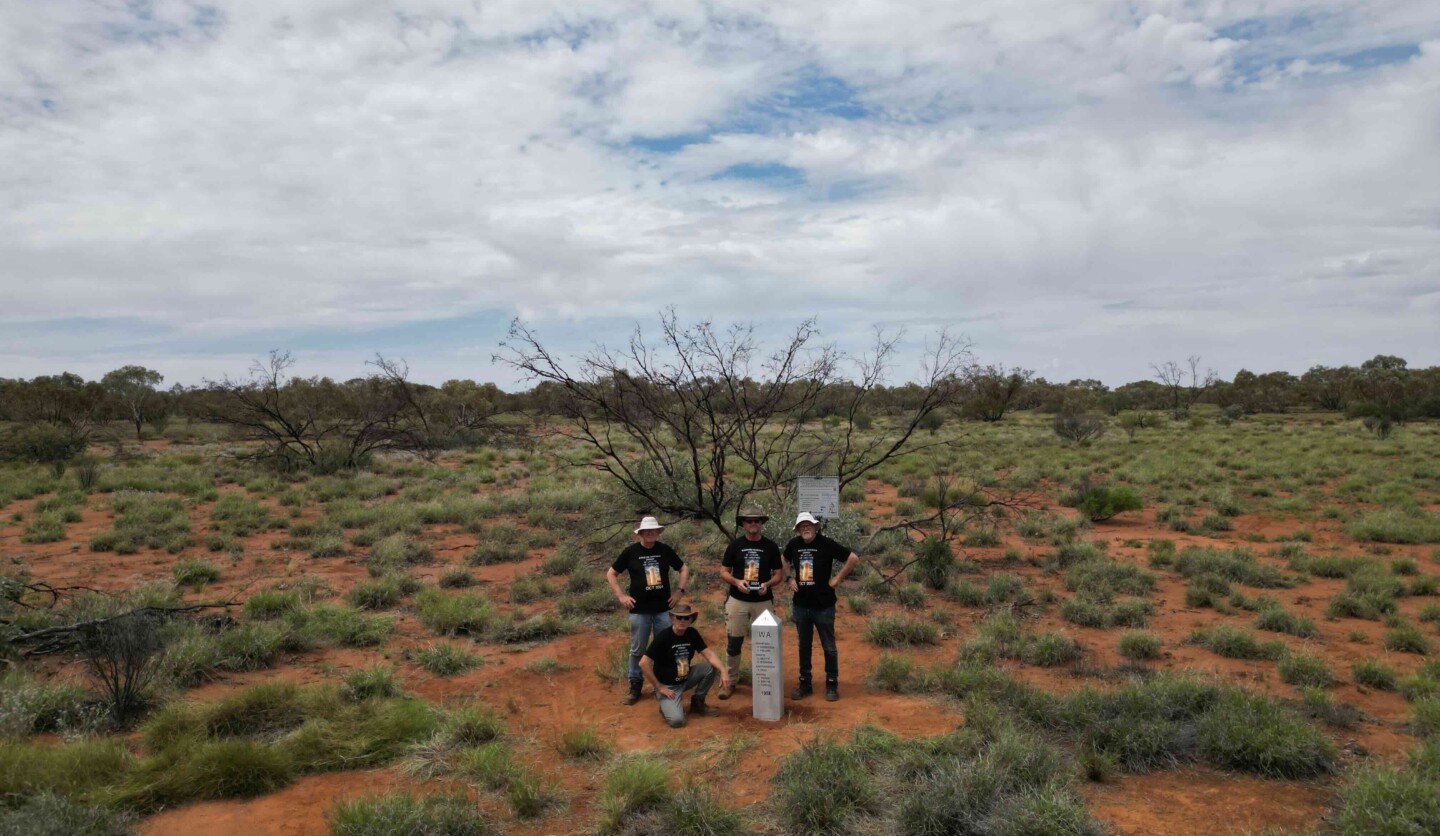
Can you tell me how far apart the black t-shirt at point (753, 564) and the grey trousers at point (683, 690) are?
0.74 meters

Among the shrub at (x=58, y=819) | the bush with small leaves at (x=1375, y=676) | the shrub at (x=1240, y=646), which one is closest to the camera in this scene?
the shrub at (x=58, y=819)

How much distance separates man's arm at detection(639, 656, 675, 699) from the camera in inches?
292

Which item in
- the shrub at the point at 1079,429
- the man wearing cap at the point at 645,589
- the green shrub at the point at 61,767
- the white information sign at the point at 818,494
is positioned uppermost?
the shrub at the point at 1079,429

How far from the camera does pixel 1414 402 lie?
43844 mm

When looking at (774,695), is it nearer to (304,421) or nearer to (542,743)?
(542,743)

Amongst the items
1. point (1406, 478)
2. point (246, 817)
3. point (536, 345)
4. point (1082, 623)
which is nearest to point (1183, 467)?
point (1406, 478)

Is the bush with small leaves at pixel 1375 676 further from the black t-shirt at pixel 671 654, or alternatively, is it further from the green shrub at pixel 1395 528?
the green shrub at pixel 1395 528

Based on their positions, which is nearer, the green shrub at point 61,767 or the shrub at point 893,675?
the green shrub at point 61,767

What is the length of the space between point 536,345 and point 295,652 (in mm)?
5682

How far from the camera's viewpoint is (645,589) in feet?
25.8

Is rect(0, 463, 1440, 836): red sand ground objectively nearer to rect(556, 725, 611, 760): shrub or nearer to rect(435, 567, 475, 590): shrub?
rect(556, 725, 611, 760): shrub

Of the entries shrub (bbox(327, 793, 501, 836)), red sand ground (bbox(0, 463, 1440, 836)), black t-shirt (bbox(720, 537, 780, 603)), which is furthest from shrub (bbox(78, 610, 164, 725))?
black t-shirt (bbox(720, 537, 780, 603))

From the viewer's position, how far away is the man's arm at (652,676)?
741cm

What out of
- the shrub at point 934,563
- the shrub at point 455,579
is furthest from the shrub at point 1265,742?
the shrub at point 455,579
